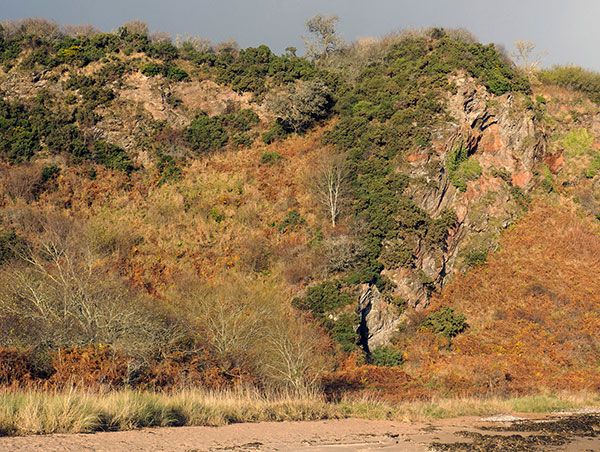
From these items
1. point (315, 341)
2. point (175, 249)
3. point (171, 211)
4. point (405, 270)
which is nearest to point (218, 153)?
point (171, 211)

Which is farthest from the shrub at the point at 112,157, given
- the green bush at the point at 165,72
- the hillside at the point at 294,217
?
the green bush at the point at 165,72

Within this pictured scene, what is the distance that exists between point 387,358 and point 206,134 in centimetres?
2391

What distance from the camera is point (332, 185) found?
121 feet

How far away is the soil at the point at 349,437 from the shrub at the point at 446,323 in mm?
16063

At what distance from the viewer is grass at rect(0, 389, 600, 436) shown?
878cm

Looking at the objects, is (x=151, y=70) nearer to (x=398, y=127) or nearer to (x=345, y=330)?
(x=398, y=127)

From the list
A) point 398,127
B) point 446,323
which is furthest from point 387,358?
point 398,127

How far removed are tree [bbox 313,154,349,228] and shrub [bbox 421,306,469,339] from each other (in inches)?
316

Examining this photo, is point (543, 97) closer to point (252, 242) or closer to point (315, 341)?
point (252, 242)

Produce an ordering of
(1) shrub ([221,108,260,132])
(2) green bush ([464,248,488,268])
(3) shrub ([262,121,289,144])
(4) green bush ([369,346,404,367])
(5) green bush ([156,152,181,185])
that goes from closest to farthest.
Result: (4) green bush ([369,346,404,367])
(2) green bush ([464,248,488,268])
(5) green bush ([156,152,181,185])
(3) shrub ([262,121,289,144])
(1) shrub ([221,108,260,132])

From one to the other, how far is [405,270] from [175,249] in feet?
43.6

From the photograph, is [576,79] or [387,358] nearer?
[387,358]

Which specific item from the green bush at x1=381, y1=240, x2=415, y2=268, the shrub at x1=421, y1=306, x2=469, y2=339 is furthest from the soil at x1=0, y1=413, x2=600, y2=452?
the green bush at x1=381, y1=240, x2=415, y2=268

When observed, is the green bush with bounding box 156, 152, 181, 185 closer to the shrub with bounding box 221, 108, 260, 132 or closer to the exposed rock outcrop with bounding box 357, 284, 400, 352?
the shrub with bounding box 221, 108, 260, 132
